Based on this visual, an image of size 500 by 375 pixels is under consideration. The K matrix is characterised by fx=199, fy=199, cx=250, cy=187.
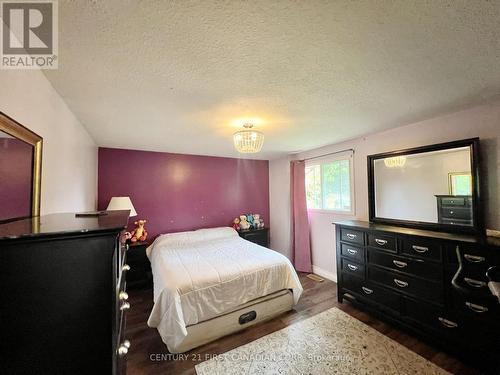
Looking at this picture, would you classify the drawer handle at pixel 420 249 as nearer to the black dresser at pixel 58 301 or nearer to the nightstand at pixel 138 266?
the black dresser at pixel 58 301

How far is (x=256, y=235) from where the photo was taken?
4141 millimetres

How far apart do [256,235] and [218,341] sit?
2.28 m

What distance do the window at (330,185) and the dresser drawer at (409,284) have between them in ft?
3.42

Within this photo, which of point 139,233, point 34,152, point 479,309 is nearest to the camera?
point 34,152

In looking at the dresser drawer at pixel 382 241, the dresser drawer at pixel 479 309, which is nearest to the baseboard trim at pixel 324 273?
the dresser drawer at pixel 382 241

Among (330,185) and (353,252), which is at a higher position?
(330,185)

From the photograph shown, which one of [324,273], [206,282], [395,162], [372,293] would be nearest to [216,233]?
[206,282]

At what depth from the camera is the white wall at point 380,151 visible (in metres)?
1.80

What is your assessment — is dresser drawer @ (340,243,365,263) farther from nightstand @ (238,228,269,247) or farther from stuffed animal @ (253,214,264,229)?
stuffed animal @ (253,214,264,229)

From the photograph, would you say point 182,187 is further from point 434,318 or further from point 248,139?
point 434,318

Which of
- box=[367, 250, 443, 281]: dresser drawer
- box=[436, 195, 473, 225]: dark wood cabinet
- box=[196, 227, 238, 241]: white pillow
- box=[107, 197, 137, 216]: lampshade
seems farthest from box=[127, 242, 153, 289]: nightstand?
box=[436, 195, 473, 225]: dark wood cabinet

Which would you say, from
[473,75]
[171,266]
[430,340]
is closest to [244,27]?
[473,75]

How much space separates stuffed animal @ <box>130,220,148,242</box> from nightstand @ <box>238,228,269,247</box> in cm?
173

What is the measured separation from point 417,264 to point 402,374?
0.89 meters
